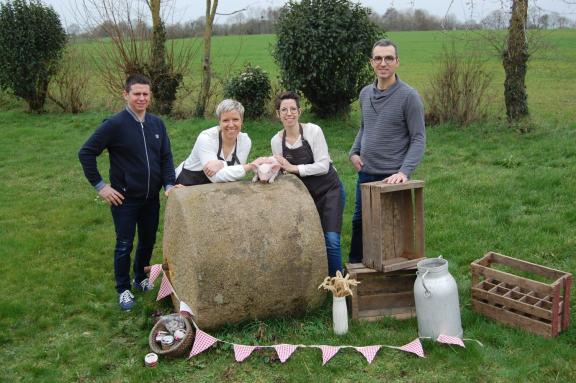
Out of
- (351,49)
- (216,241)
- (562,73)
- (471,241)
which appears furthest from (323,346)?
(562,73)

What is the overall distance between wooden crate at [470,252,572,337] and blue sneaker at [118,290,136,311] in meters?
2.95

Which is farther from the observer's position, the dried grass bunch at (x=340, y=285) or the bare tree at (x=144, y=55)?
the bare tree at (x=144, y=55)

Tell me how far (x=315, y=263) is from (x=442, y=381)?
1.31 metres

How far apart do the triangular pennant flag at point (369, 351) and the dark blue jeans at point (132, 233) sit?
224 centimetres

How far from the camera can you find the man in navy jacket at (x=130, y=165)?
5129mm

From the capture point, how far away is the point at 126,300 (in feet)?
18.0

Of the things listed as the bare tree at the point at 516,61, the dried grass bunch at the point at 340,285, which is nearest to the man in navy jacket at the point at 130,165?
the dried grass bunch at the point at 340,285

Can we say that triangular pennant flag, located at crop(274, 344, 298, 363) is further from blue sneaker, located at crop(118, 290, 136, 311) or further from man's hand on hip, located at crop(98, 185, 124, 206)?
man's hand on hip, located at crop(98, 185, 124, 206)

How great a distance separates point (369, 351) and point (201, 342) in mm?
1242

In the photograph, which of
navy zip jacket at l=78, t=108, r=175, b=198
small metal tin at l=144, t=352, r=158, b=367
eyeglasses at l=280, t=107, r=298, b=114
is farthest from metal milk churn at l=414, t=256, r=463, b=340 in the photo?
navy zip jacket at l=78, t=108, r=175, b=198

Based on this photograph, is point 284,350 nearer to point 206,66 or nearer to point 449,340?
point 449,340

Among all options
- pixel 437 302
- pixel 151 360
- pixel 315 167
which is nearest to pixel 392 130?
pixel 315 167

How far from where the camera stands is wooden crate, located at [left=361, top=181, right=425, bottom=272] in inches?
190

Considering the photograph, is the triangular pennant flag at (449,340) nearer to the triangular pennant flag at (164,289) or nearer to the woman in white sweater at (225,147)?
the woman in white sweater at (225,147)
